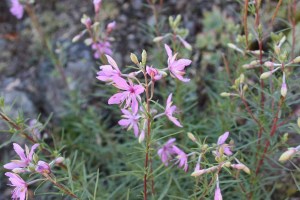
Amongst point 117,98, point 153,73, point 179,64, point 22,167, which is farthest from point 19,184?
point 179,64

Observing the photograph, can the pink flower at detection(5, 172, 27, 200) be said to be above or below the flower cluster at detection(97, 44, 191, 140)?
below

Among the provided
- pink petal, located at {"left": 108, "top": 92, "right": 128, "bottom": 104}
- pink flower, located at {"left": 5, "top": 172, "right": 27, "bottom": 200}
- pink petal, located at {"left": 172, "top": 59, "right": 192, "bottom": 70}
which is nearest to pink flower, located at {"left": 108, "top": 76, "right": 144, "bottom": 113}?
pink petal, located at {"left": 108, "top": 92, "right": 128, "bottom": 104}

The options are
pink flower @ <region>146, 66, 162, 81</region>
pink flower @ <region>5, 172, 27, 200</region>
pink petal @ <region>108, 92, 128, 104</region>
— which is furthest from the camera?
pink flower @ <region>5, 172, 27, 200</region>

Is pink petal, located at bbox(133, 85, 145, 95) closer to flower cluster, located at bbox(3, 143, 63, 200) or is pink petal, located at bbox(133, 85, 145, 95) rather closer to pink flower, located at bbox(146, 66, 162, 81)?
pink flower, located at bbox(146, 66, 162, 81)

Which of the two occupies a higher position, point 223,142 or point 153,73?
point 153,73

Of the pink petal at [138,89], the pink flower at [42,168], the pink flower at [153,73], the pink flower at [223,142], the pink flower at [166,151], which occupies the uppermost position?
the pink flower at [153,73]

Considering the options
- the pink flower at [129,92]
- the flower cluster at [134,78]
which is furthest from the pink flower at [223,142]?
the pink flower at [129,92]

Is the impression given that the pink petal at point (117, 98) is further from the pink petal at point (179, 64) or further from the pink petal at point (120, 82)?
the pink petal at point (179, 64)

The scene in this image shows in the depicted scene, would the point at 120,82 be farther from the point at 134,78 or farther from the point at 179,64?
the point at 179,64

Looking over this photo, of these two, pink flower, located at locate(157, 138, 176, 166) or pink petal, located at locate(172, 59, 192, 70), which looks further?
pink flower, located at locate(157, 138, 176, 166)
